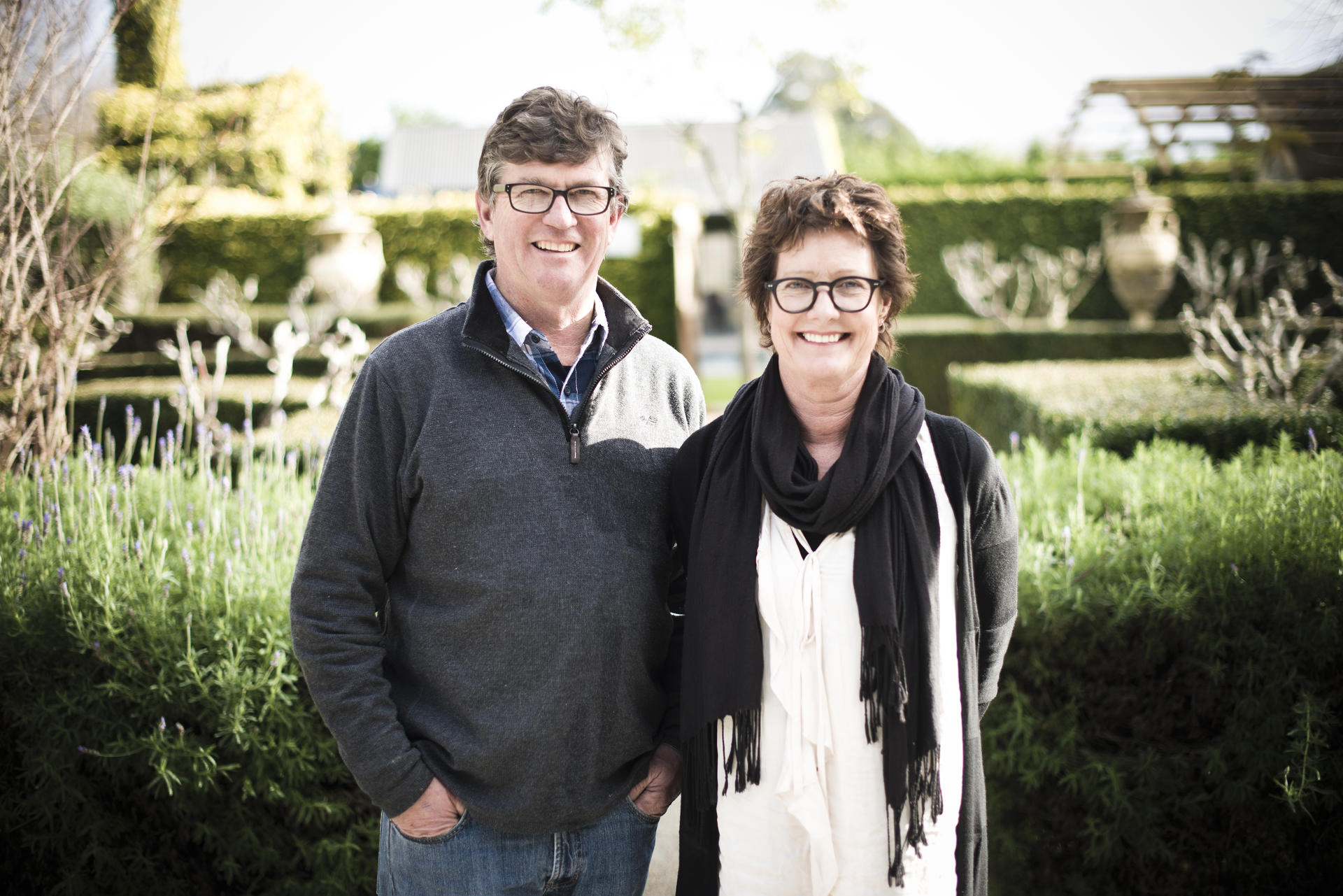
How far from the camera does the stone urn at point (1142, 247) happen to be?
13.3 metres

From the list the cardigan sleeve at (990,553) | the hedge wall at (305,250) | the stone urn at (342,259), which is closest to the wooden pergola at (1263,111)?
the hedge wall at (305,250)

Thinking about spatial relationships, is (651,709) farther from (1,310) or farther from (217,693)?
(1,310)

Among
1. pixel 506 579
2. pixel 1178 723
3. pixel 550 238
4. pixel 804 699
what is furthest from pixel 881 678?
pixel 1178 723

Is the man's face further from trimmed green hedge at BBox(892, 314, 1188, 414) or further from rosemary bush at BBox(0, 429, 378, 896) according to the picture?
trimmed green hedge at BBox(892, 314, 1188, 414)

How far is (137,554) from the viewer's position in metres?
2.80

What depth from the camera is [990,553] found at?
185cm

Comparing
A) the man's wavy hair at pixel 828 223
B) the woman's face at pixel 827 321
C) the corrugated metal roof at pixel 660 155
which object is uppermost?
the corrugated metal roof at pixel 660 155

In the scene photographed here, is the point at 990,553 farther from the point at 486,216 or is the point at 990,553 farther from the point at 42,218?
the point at 42,218

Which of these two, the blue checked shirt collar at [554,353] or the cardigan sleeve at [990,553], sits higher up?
the blue checked shirt collar at [554,353]

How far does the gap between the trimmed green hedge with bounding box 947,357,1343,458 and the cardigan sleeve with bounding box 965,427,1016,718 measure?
2248 mm

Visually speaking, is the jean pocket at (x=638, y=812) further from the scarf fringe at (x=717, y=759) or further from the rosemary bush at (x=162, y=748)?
the rosemary bush at (x=162, y=748)

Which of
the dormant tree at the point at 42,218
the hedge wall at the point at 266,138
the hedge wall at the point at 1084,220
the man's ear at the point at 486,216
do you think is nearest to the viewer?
the man's ear at the point at 486,216

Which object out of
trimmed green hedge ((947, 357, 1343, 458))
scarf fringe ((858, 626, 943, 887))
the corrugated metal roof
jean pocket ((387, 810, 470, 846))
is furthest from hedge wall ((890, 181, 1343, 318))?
the corrugated metal roof

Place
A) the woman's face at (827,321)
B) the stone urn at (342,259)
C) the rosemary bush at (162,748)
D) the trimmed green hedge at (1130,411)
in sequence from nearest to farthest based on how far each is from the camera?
the woman's face at (827,321) < the rosemary bush at (162,748) < the trimmed green hedge at (1130,411) < the stone urn at (342,259)
